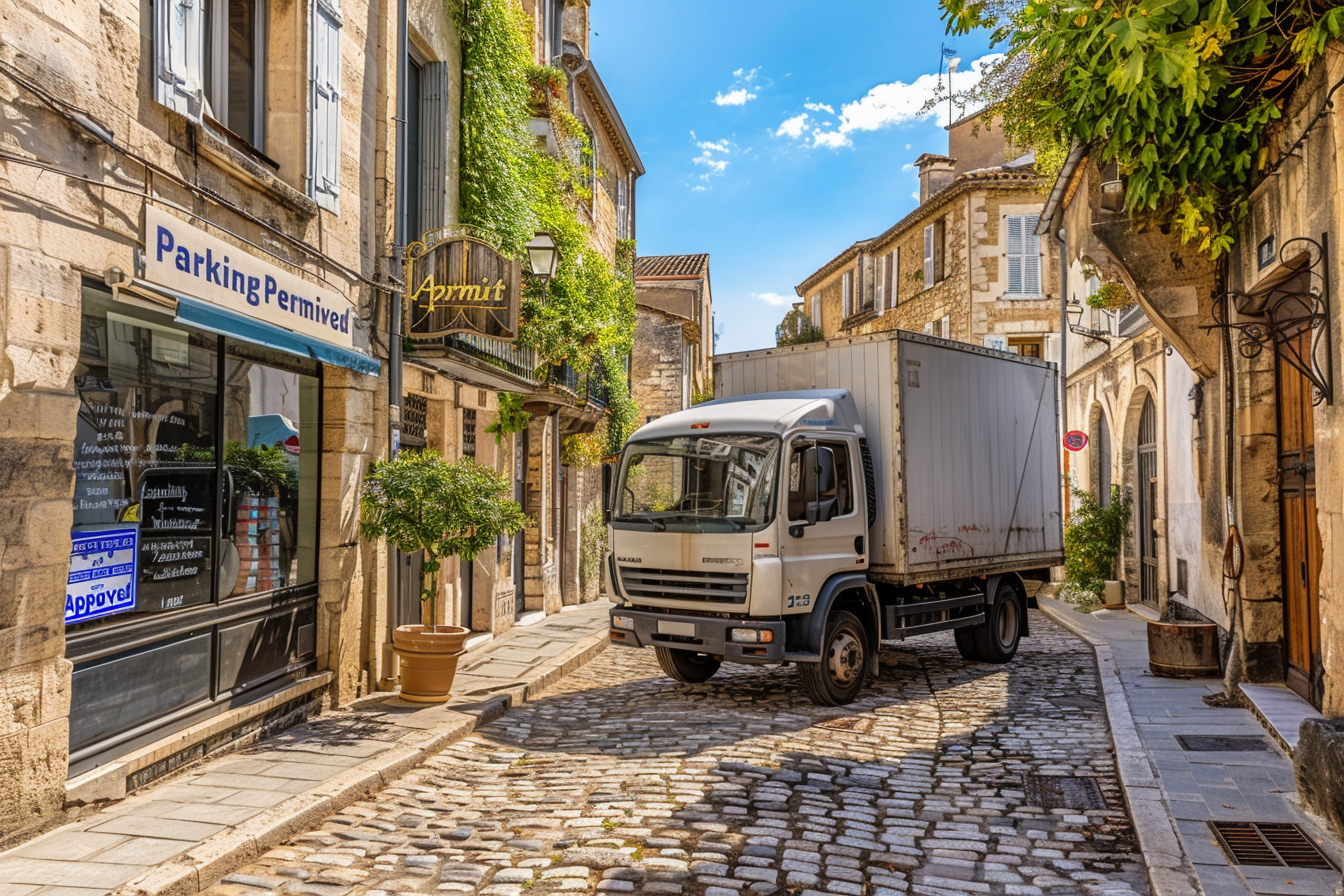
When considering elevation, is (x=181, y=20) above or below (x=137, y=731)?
above

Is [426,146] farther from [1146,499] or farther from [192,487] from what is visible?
[1146,499]

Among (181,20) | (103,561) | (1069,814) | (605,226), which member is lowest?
(1069,814)

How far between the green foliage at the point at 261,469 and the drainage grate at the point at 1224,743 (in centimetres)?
642

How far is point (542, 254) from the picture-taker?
11.4 m

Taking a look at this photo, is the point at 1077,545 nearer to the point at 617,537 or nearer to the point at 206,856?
the point at 617,537

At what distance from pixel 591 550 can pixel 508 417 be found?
593 centimetres

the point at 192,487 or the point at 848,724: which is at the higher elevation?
the point at 192,487

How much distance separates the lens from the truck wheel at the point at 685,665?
382 inches

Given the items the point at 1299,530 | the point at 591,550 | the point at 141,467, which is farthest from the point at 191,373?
the point at 591,550

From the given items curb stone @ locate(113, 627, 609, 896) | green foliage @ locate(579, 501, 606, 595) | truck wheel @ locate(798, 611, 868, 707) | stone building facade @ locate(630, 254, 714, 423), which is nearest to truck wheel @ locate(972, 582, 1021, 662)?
truck wheel @ locate(798, 611, 868, 707)

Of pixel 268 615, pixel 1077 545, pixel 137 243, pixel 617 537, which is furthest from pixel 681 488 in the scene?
pixel 1077 545

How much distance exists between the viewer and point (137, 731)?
19.4ft

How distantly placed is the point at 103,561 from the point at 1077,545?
14989 mm

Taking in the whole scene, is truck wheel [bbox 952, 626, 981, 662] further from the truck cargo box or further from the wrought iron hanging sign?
the wrought iron hanging sign
